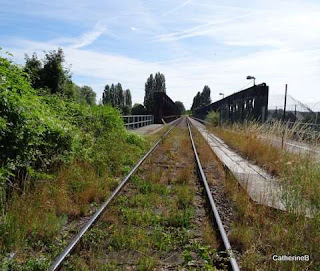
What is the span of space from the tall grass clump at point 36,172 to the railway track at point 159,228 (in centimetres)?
48

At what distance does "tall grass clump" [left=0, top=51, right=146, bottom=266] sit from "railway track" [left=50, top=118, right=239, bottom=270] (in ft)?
1.56

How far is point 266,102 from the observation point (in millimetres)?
16656

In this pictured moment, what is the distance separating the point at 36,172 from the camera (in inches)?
209

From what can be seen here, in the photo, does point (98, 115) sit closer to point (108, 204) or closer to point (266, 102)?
point (108, 204)

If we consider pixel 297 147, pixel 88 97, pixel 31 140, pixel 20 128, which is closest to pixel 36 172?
pixel 31 140

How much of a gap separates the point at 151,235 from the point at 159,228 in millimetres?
226

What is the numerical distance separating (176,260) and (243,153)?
9018 millimetres

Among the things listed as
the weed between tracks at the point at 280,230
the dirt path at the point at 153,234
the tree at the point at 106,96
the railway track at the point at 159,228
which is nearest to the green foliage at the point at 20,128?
the railway track at the point at 159,228

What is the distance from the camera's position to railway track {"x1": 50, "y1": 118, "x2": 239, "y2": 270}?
3.32m

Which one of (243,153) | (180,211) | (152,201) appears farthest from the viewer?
(243,153)

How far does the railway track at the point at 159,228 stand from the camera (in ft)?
10.9

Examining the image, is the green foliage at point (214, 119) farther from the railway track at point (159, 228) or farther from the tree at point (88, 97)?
the railway track at point (159, 228)

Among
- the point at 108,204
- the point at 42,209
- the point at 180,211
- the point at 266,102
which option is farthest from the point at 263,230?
the point at 266,102

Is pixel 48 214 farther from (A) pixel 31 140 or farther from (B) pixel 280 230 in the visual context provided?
(B) pixel 280 230
